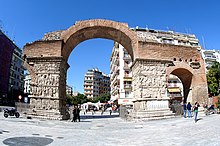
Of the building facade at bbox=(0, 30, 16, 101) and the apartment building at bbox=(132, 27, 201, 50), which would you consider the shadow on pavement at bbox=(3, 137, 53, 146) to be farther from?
the building facade at bbox=(0, 30, 16, 101)

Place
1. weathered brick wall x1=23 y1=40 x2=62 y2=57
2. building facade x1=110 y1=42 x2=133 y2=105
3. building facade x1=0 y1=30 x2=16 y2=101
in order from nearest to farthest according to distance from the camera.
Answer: weathered brick wall x1=23 y1=40 x2=62 y2=57 < building facade x1=110 y1=42 x2=133 y2=105 < building facade x1=0 y1=30 x2=16 y2=101

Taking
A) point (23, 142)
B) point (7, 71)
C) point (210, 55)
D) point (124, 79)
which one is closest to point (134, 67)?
point (23, 142)

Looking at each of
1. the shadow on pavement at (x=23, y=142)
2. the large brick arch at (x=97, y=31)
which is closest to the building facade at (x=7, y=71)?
the large brick arch at (x=97, y=31)

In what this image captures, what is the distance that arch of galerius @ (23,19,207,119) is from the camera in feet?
46.3

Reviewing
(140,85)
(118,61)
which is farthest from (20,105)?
(118,61)

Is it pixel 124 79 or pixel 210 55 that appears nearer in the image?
pixel 124 79

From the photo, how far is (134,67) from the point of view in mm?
15898

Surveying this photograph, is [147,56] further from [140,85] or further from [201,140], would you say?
[201,140]

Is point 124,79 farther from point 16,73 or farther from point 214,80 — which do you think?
point 16,73

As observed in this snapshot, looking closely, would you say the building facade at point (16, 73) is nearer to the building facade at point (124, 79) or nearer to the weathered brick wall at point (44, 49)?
the building facade at point (124, 79)

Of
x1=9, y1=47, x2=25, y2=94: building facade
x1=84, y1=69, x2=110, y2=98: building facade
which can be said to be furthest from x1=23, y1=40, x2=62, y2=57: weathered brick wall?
x1=84, y1=69, x2=110, y2=98: building facade

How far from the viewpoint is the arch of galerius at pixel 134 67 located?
46.3ft

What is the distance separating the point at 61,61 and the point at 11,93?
35.2 m

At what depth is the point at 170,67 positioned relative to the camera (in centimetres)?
1550
